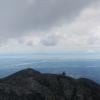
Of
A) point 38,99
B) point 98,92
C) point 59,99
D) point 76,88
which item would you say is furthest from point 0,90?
point 98,92

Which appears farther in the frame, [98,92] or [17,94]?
[98,92]

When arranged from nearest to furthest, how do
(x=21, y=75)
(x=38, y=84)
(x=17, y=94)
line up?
(x=17, y=94), (x=38, y=84), (x=21, y=75)

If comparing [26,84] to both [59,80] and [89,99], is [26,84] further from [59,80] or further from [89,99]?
[89,99]

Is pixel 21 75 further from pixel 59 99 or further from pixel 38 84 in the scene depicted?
pixel 59 99

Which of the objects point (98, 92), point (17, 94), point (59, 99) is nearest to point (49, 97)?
point (59, 99)

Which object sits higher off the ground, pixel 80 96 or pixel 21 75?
pixel 21 75

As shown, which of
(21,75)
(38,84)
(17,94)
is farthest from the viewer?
(21,75)
